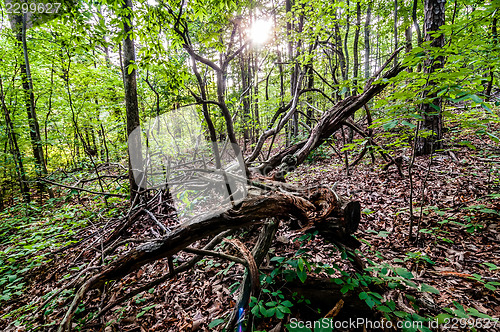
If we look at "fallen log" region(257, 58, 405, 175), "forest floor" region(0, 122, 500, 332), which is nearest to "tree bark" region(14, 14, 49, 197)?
"forest floor" region(0, 122, 500, 332)

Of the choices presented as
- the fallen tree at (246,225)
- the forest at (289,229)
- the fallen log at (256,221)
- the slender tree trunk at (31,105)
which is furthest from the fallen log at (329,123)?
the slender tree trunk at (31,105)

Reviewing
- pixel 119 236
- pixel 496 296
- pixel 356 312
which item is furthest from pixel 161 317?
pixel 496 296

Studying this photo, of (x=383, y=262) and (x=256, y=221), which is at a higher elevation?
(x=256, y=221)

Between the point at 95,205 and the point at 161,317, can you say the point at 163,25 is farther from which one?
the point at 95,205

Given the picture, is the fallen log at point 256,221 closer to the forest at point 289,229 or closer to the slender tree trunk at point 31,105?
the forest at point 289,229

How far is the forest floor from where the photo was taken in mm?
2250

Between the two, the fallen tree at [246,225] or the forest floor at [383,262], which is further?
the forest floor at [383,262]

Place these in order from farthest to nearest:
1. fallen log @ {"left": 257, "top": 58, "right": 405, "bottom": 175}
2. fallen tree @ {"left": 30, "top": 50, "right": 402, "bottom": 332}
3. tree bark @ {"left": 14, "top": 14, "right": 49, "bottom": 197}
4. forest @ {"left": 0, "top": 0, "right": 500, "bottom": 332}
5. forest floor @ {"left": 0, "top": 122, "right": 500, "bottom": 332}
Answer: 1. tree bark @ {"left": 14, "top": 14, "right": 49, "bottom": 197}
2. fallen log @ {"left": 257, "top": 58, "right": 405, "bottom": 175}
3. forest floor @ {"left": 0, "top": 122, "right": 500, "bottom": 332}
4. forest @ {"left": 0, "top": 0, "right": 500, "bottom": 332}
5. fallen tree @ {"left": 30, "top": 50, "right": 402, "bottom": 332}

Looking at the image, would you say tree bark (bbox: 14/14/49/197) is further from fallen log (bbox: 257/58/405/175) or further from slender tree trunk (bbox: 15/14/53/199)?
fallen log (bbox: 257/58/405/175)

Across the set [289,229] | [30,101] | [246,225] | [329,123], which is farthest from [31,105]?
[329,123]

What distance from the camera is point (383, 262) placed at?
2598mm

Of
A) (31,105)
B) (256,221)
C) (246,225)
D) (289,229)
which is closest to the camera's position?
(246,225)

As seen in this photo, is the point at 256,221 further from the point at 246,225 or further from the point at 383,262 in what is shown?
the point at 383,262

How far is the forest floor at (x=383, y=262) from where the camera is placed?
2250 millimetres
